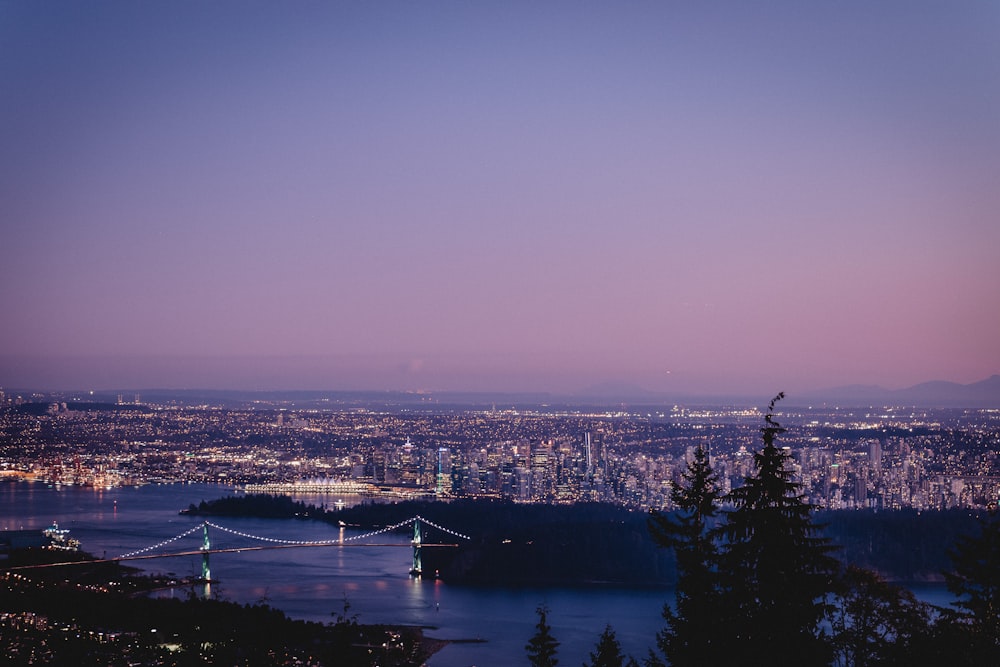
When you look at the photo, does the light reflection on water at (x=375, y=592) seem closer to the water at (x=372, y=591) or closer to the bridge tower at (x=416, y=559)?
the water at (x=372, y=591)

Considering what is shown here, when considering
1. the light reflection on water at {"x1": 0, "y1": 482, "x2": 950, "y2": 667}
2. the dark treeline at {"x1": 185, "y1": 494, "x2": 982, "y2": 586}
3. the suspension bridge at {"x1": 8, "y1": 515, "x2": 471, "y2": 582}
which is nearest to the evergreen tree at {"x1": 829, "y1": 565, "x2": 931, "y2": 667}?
the light reflection on water at {"x1": 0, "y1": 482, "x2": 950, "y2": 667}

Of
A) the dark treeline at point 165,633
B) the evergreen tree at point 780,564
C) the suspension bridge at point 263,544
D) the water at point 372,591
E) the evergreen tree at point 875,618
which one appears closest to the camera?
the evergreen tree at point 780,564

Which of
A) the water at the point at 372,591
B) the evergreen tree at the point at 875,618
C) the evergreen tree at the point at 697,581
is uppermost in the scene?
the evergreen tree at the point at 697,581

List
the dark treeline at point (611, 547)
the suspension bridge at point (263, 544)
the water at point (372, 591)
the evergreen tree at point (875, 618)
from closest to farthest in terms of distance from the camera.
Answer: the evergreen tree at point (875, 618) → the water at point (372, 591) → the suspension bridge at point (263, 544) → the dark treeline at point (611, 547)

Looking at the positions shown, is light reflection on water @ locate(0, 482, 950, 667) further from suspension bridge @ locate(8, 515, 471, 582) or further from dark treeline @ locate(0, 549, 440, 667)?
dark treeline @ locate(0, 549, 440, 667)

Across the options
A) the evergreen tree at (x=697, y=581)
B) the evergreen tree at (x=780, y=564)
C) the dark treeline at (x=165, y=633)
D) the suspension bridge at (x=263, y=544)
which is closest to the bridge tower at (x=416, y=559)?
the suspension bridge at (x=263, y=544)

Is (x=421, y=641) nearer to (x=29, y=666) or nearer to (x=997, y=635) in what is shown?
(x=29, y=666)

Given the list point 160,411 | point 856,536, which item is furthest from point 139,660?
point 160,411
